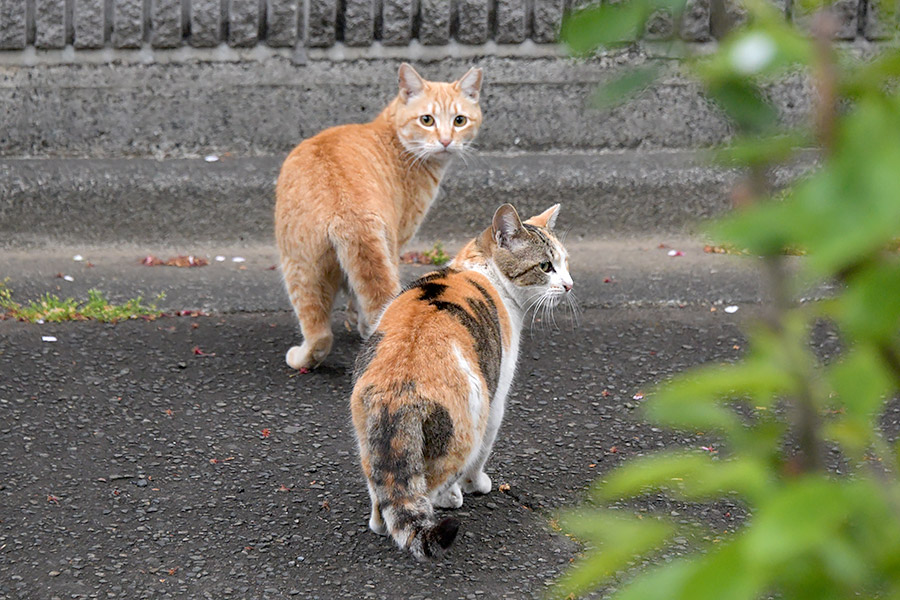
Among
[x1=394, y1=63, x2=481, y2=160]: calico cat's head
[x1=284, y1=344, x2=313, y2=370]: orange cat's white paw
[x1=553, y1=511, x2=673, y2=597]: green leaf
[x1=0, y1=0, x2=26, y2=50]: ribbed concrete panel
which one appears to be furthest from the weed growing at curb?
[x1=553, y1=511, x2=673, y2=597]: green leaf

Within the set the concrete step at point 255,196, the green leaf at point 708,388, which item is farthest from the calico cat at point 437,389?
the concrete step at point 255,196

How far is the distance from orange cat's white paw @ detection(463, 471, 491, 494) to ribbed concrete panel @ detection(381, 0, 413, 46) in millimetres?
3283

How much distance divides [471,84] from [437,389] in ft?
8.69

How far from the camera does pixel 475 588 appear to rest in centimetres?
291

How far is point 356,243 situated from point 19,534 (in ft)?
5.42

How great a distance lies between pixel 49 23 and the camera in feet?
18.8

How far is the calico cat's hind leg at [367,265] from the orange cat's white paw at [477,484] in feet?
2.82

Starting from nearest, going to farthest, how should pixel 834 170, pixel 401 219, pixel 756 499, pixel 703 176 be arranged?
pixel 834 170 → pixel 756 499 → pixel 401 219 → pixel 703 176

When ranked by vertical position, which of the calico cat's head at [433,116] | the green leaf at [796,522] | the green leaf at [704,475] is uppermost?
the green leaf at [796,522]

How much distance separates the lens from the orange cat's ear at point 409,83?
198 inches

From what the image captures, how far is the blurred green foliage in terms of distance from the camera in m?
0.57

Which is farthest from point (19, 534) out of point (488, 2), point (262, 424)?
point (488, 2)

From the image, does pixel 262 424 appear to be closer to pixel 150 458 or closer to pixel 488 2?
pixel 150 458

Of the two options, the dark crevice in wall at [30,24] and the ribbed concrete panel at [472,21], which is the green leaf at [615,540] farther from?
the dark crevice in wall at [30,24]
